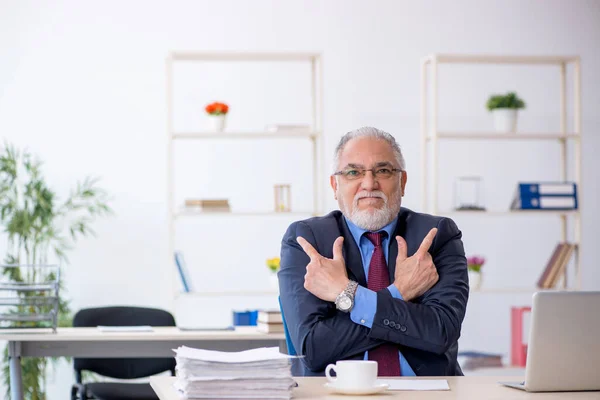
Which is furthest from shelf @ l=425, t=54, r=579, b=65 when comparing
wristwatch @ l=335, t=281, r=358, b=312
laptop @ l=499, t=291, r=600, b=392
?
laptop @ l=499, t=291, r=600, b=392

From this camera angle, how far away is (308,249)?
2.53 meters

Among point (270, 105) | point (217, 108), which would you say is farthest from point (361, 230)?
point (270, 105)

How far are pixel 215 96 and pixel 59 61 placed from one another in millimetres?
1031

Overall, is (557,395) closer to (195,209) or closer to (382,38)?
(195,209)

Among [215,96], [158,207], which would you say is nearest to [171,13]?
[215,96]

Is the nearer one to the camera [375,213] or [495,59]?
[375,213]

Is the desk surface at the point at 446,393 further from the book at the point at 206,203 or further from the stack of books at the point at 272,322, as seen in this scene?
the book at the point at 206,203

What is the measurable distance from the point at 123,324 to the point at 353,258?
7.36ft

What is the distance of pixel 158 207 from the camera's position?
5.65 metres

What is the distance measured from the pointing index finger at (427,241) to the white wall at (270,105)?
10.1 feet

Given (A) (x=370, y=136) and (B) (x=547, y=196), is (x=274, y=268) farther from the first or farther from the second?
(A) (x=370, y=136)

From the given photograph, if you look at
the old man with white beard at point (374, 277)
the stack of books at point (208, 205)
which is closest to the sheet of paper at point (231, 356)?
the old man with white beard at point (374, 277)

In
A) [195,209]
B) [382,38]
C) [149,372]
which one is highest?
[382,38]

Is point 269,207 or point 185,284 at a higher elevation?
point 269,207
